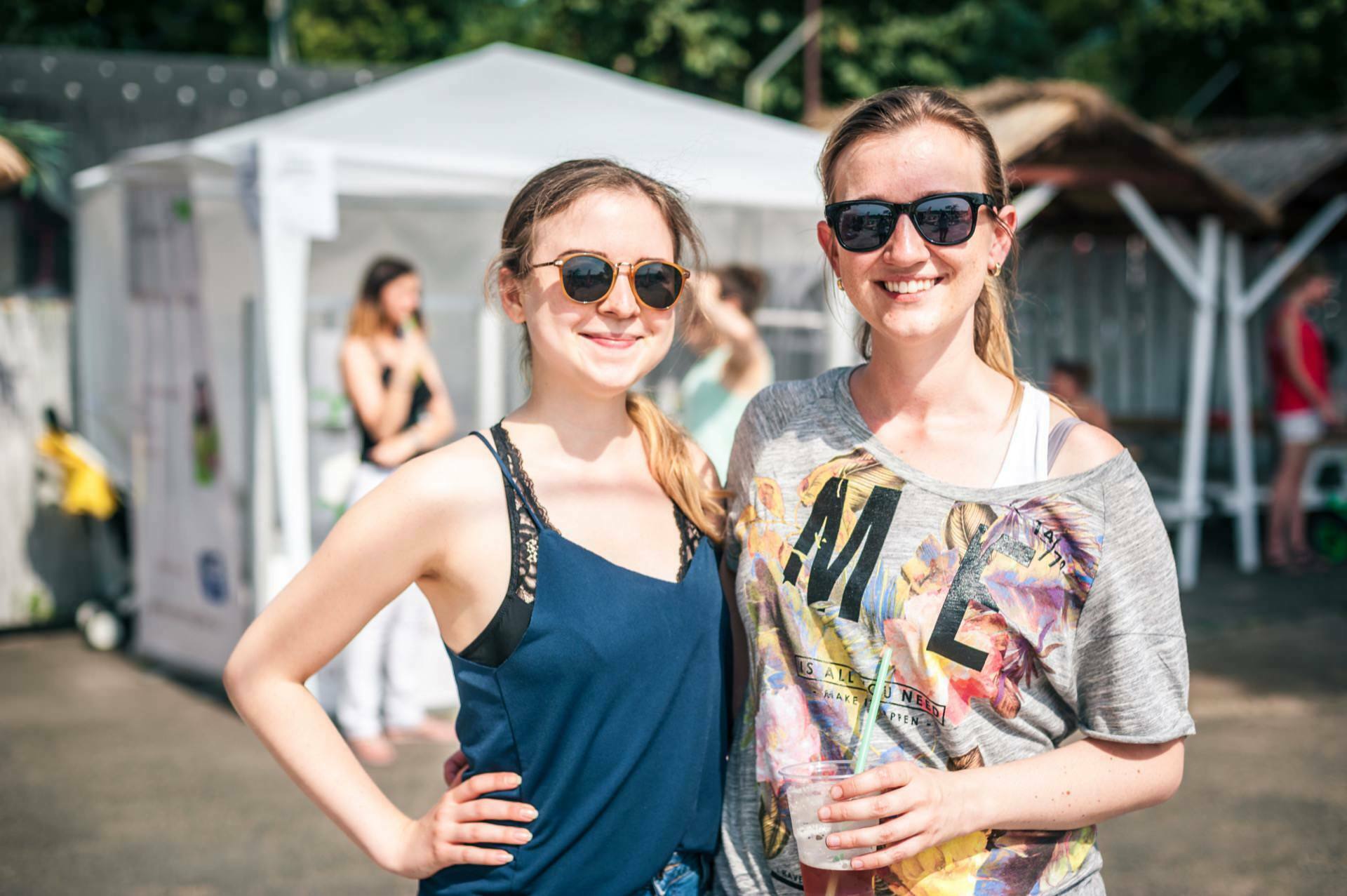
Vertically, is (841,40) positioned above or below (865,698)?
above

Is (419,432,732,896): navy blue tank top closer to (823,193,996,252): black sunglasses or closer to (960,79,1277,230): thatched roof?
(823,193,996,252): black sunglasses

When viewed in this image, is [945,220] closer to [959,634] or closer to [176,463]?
[959,634]

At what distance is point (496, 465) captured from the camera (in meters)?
1.70

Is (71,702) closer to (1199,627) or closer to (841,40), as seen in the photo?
(1199,627)

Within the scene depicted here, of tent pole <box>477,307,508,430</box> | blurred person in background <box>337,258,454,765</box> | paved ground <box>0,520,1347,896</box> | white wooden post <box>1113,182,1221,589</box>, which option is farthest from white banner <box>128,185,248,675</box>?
white wooden post <box>1113,182,1221,589</box>

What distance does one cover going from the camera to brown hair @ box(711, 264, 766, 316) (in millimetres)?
5512

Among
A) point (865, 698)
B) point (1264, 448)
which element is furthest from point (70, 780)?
point (1264, 448)

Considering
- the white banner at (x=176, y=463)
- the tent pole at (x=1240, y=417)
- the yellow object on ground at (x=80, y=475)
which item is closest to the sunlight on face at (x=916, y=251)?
the white banner at (x=176, y=463)

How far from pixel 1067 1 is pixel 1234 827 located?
25.4m

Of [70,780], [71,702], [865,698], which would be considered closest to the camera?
[865,698]

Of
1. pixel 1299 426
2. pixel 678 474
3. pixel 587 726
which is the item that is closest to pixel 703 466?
pixel 678 474

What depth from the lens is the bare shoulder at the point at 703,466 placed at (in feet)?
6.38

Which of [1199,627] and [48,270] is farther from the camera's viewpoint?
[48,270]

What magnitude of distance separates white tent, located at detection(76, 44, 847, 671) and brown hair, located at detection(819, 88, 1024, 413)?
11.1ft
